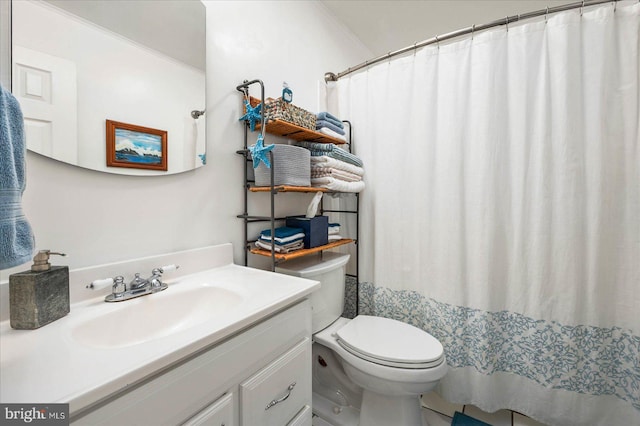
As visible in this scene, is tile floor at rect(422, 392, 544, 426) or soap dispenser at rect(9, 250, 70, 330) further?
tile floor at rect(422, 392, 544, 426)

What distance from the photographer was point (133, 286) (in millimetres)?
846

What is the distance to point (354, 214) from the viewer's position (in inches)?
69.4

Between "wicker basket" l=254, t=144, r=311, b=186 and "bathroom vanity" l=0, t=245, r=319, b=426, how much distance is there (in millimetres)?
403

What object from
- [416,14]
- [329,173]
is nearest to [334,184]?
[329,173]

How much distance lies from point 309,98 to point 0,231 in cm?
154

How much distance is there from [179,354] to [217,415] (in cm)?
22

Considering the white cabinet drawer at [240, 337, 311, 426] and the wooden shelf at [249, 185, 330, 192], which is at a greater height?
the wooden shelf at [249, 185, 330, 192]

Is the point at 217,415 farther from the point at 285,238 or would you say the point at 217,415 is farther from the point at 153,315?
the point at 285,238

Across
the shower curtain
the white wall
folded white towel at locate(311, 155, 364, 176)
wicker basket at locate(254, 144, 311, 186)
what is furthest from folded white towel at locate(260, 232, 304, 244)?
the shower curtain

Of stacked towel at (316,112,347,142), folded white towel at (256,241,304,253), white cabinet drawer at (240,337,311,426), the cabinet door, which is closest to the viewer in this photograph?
the cabinet door

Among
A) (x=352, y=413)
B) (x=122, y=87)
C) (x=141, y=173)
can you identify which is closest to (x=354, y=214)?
(x=352, y=413)

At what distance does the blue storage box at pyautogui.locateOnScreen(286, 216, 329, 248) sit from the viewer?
131 centimetres

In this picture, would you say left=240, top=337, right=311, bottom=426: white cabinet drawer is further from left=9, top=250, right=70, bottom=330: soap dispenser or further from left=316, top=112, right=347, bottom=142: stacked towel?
left=316, top=112, right=347, bottom=142: stacked towel

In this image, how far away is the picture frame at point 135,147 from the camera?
862 mm
